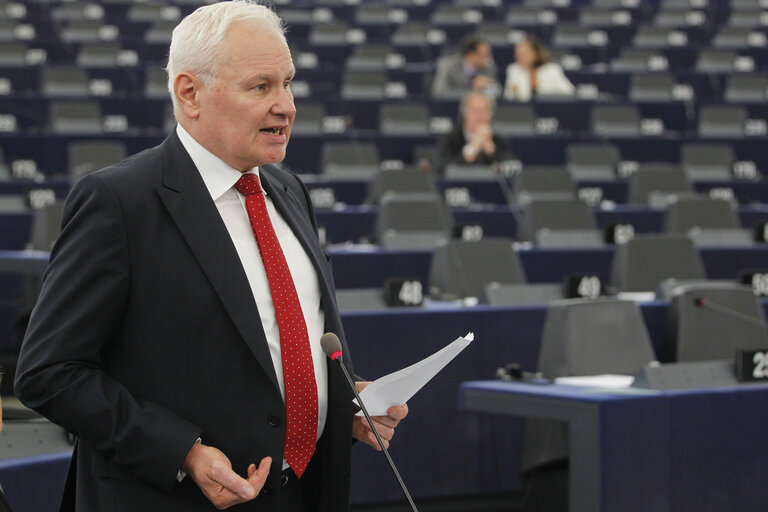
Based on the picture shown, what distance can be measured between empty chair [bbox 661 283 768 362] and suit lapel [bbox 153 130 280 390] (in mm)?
2558

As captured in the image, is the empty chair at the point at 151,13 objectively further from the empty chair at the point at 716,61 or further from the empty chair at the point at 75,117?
the empty chair at the point at 716,61

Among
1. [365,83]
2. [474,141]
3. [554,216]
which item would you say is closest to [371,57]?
[365,83]

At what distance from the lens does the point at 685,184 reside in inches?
280

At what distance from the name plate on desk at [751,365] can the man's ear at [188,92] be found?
83.8 inches

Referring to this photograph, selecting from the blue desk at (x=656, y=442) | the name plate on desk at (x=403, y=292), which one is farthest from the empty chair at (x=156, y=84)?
the blue desk at (x=656, y=442)

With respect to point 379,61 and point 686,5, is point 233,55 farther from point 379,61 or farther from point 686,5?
point 686,5

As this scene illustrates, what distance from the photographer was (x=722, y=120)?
357 inches

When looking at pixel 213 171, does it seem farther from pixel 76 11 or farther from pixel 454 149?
pixel 76 11

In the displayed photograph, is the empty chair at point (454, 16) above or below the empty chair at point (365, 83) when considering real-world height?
above

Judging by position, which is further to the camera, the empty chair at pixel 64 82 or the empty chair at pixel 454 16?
the empty chair at pixel 454 16

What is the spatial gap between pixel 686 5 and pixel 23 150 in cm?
797

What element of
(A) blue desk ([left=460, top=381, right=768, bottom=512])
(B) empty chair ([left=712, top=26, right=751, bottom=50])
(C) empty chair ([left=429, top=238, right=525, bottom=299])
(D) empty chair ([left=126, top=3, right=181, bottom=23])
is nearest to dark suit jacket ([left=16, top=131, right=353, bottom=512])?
(A) blue desk ([left=460, top=381, right=768, bottom=512])

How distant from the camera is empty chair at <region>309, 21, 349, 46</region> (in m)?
10.9

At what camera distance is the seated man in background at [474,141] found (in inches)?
282
